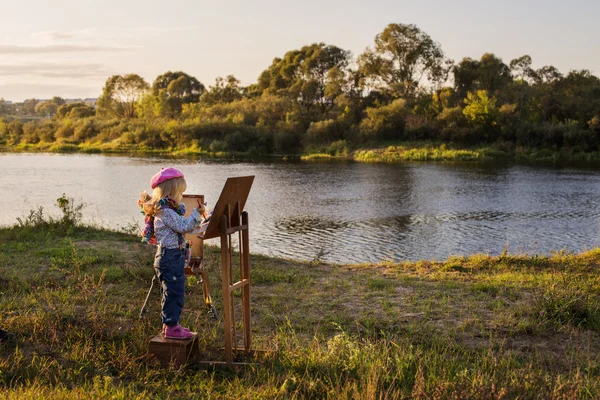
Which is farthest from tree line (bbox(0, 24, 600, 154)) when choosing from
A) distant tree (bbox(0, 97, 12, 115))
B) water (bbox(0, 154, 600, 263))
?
distant tree (bbox(0, 97, 12, 115))

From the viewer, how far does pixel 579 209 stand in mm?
20422

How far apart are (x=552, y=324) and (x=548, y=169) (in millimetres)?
35791

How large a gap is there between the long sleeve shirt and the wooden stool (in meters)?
0.71

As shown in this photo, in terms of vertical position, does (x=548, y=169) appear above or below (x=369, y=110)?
below

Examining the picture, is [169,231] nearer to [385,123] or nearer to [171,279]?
[171,279]

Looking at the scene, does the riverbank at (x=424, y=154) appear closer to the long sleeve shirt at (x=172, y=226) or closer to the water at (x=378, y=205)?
the water at (x=378, y=205)

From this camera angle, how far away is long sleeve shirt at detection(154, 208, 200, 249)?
411cm

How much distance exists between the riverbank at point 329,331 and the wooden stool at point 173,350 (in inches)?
2.9

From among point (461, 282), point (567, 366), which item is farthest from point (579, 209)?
point (567, 366)

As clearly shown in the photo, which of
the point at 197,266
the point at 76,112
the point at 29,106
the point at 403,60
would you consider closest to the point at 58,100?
the point at 29,106

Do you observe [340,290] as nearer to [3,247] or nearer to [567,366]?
[567,366]

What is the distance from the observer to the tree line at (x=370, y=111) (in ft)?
172

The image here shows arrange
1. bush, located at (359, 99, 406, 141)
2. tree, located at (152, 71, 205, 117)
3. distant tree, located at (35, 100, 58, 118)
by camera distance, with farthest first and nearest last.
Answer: distant tree, located at (35, 100, 58, 118) < tree, located at (152, 71, 205, 117) < bush, located at (359, 99, 406, 141)

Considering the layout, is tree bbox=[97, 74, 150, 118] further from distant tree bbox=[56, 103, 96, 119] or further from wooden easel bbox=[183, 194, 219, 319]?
wooden easel bbox=[183, 194, 219, 319]
